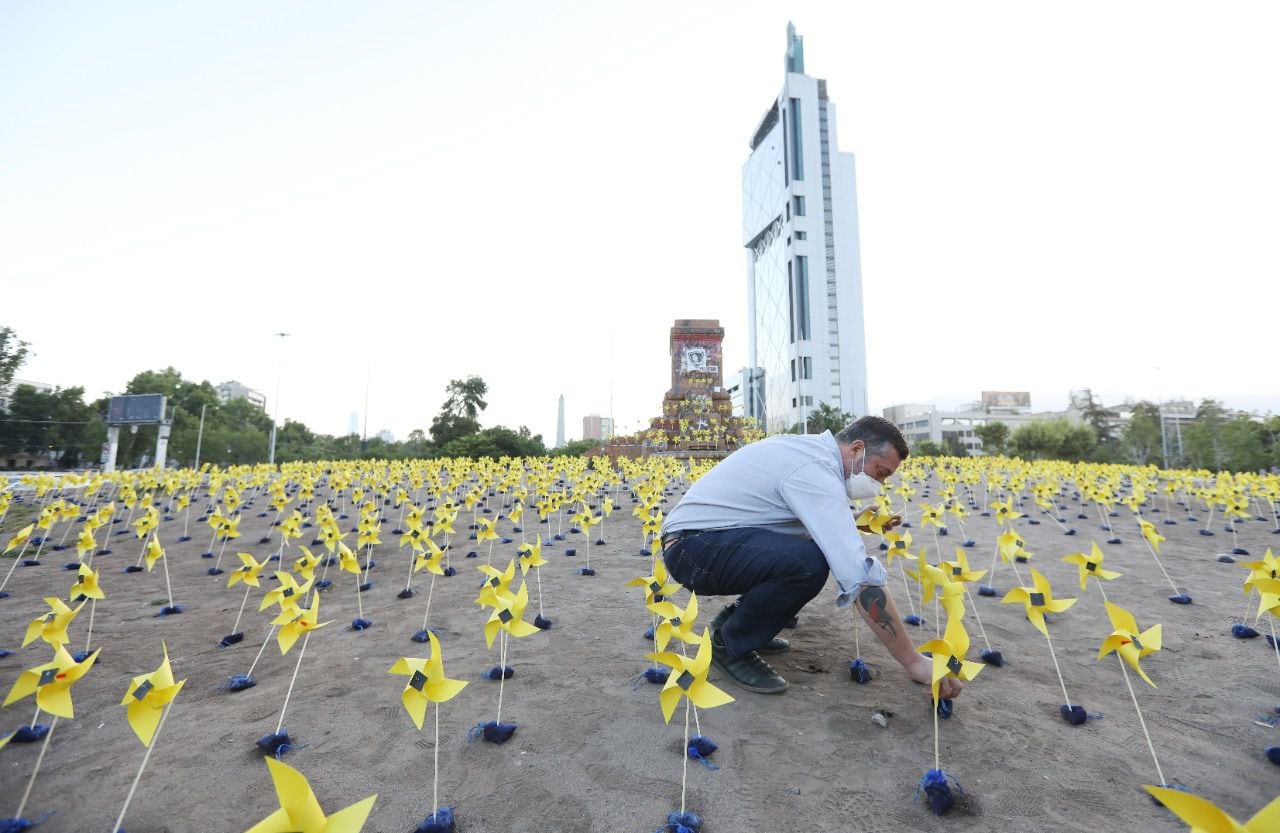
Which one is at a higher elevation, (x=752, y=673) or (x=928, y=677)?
(x=928, y=677)

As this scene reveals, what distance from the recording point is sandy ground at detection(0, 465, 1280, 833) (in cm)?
211

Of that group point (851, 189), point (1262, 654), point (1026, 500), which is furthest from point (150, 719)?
point (851, 189)

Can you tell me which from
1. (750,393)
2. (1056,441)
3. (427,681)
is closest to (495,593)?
(427,681)

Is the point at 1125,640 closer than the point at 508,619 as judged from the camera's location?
Yes

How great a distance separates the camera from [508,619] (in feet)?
9.62

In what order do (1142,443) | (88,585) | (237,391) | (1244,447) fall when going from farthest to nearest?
(237,391)
(1142,443)
(1244,447)
(88,585)

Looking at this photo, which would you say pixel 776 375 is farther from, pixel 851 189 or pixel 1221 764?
pixel 1221 764

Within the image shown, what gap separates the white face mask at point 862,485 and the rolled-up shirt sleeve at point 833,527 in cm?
31

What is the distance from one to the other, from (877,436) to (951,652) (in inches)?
48.0

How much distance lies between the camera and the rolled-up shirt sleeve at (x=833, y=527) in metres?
2.54

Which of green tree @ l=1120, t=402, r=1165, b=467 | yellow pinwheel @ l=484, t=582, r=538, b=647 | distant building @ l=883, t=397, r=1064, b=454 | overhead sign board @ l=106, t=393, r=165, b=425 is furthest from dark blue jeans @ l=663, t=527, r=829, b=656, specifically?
distant building @ l=883, t=397, r=1064, b=454

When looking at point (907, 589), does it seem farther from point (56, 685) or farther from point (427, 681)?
point (56, 685)

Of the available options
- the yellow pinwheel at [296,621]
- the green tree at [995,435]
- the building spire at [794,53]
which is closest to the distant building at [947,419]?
Answer: the green tree at [995,435]

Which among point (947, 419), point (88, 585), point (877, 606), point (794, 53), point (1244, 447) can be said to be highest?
point (794, 53)
